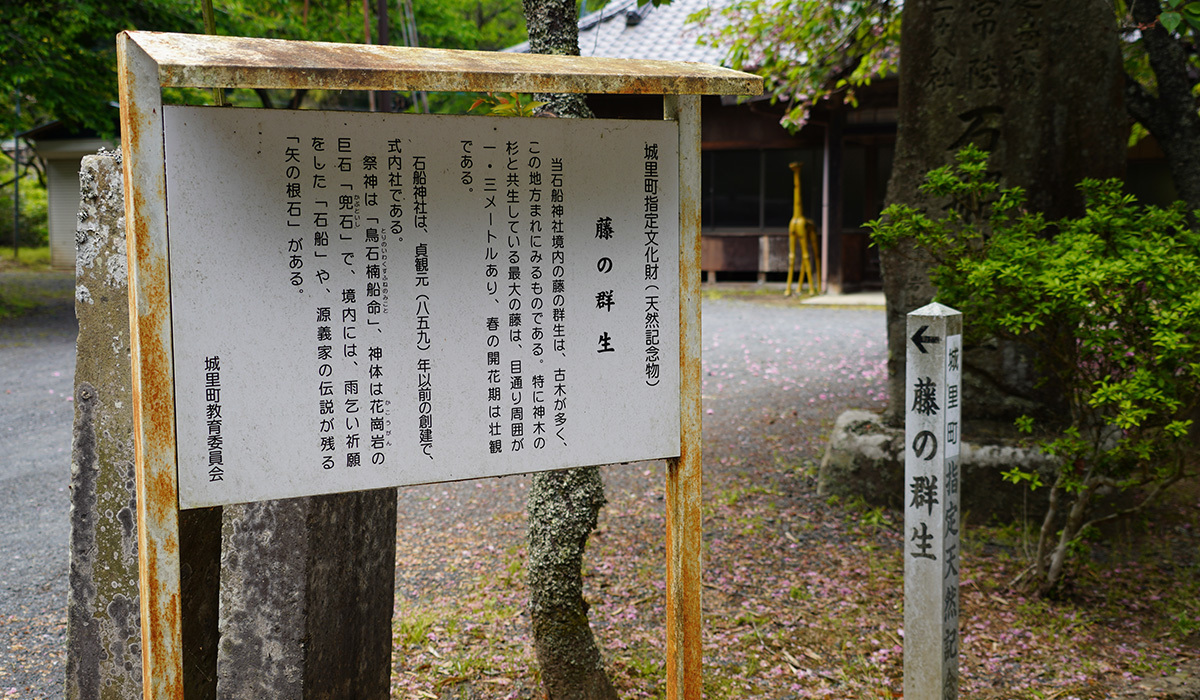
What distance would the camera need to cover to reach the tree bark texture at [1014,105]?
4582mm

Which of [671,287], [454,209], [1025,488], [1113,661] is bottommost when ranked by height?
[1113,661]

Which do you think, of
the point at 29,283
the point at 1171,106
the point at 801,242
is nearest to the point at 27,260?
the point at 29,283

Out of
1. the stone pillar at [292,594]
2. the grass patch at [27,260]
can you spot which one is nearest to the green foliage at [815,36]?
the stone pillar at [292,594]

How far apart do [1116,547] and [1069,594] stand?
782 millimetres

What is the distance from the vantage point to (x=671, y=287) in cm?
221

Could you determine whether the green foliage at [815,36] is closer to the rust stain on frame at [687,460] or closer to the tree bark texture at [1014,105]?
the tree bark texture at [1014,105]

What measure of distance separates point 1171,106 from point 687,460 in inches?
173

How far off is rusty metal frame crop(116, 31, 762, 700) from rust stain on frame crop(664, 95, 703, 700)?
217 mm

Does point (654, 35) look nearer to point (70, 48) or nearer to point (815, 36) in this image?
point (70, 48)

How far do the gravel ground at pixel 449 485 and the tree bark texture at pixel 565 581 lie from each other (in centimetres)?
131

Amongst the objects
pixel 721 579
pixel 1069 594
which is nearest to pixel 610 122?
pixel 721 579

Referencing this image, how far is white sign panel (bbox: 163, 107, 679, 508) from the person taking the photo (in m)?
1.82

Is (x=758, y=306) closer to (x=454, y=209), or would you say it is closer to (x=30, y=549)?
(x=30, y=549)

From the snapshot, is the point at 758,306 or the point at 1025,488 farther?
the point at 758,306
